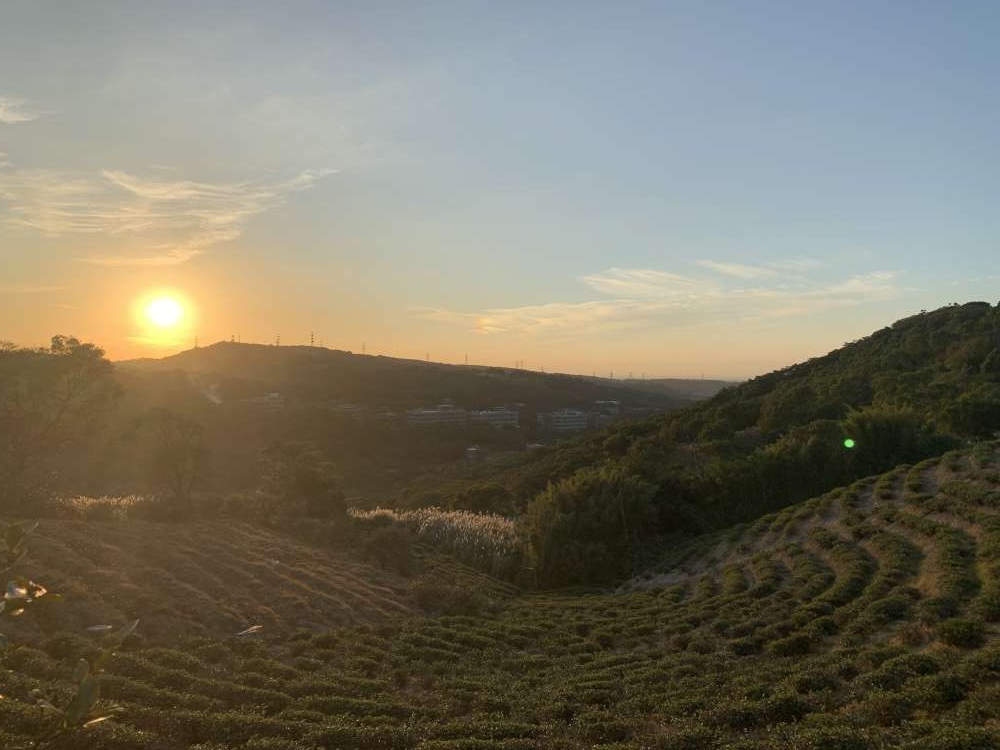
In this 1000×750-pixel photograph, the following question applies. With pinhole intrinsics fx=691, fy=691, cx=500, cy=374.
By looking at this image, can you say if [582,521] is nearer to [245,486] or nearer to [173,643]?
[173,643]

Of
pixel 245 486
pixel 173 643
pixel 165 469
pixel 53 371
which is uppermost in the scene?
pixel 53 371

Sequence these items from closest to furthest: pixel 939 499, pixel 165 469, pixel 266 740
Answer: pixel 266 740, pixel 939 499, pixel 165 469

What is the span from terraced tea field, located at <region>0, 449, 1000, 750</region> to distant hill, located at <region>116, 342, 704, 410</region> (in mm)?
86563

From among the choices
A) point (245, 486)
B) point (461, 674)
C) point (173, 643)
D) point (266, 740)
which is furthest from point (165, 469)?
point (245, 486)

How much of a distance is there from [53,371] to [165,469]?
6.42 metres

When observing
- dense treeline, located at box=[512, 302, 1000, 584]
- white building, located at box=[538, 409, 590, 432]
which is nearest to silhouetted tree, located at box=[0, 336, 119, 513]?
dense treeline, located at box=[512, 302, 1000, 584]

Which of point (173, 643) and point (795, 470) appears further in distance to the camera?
point (795, 470)

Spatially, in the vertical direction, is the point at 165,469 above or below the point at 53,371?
below

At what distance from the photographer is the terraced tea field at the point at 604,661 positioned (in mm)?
8102

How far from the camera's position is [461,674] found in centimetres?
1180

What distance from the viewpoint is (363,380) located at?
4673 inches

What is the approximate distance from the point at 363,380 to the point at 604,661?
10938 cm

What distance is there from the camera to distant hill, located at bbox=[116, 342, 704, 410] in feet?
357

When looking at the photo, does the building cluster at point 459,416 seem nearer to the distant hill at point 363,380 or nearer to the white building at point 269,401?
the distant hill at point 363,380
